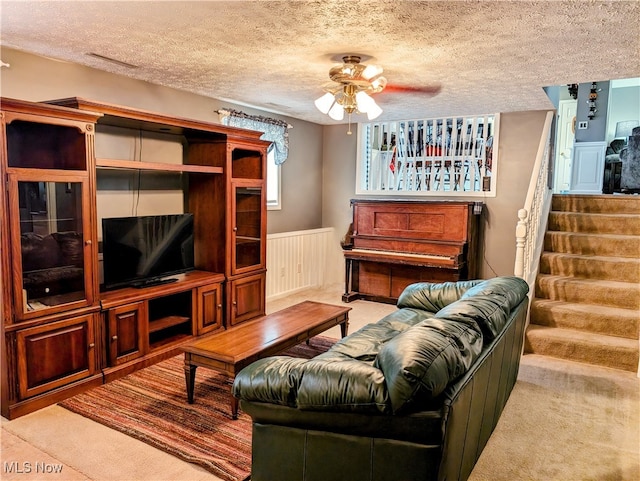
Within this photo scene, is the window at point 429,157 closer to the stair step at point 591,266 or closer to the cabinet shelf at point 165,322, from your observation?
the stair step at point 591,266

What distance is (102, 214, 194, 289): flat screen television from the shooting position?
3416mm

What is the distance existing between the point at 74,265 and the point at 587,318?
13.0 ft

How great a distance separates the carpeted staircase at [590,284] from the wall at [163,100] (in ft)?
9.69

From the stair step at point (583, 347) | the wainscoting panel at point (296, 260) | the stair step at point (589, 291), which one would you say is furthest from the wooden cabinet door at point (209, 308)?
the stair step at point (589, 291)

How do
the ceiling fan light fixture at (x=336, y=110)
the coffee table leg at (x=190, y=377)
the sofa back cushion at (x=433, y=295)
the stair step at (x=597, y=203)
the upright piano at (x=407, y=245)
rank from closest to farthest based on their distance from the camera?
1. the coffee table leg at (x=190, y=377)
2. the sofa back cushion at (x=433, y=295)
3. the ceiling fan light fixture at (x=336, y=110)
4. the stair step at (x=597, y=203)
5. the upright piano at (x=407, y=245)

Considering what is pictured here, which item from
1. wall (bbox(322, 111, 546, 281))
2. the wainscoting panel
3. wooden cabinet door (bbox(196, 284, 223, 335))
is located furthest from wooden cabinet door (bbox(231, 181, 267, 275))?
wall (bbox(322, 111, 546, 281))

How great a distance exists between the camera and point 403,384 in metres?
1.54

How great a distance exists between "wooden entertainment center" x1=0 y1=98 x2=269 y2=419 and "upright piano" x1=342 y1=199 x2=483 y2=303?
1956 millimetres

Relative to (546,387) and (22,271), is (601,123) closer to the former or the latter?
(546,387)

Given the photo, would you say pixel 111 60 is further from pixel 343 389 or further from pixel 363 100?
pixel 343 389

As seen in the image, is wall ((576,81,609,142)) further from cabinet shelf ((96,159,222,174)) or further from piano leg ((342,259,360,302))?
cabinet shelf ((96,159,222,174))

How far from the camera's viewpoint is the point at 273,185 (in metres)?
5.69

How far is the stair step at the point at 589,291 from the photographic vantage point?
3.96 m

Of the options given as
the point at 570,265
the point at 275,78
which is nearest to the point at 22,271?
the point at 275,78
